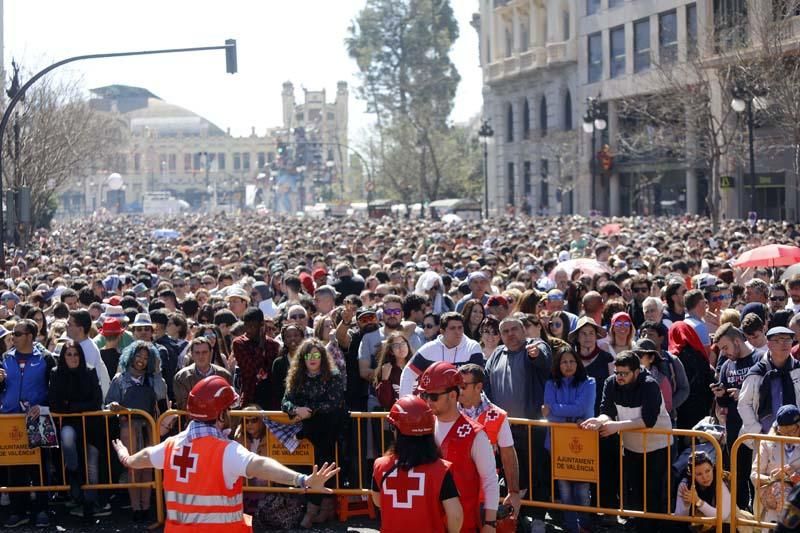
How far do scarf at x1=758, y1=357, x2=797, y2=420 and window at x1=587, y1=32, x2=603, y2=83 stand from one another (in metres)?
50.5

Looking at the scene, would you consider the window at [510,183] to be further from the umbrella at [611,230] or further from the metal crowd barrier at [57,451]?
the metal crowd barrier at [57,451]

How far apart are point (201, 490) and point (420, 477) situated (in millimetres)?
1070

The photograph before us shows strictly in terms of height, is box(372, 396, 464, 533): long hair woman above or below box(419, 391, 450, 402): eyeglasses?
below

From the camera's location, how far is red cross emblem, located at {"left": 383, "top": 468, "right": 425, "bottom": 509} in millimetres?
5750

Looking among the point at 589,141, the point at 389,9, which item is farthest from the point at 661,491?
the point at 389,9

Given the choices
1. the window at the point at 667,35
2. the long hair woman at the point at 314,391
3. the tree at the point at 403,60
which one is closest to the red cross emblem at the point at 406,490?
the long hair woman at the point at 314,391

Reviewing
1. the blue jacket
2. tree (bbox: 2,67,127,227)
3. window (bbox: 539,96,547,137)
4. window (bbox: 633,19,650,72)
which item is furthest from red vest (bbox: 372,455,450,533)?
window (bbox: 539,96,547,137)

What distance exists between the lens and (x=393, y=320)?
1075cm

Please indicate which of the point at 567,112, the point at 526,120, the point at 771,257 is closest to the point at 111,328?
the point at 771,257

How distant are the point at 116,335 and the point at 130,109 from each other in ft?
609

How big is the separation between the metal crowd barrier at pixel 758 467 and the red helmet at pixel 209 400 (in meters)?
3.51

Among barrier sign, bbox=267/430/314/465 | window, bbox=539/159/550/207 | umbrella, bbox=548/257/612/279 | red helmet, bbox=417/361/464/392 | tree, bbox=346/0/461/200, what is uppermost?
tree, bbox=346/0/461/200

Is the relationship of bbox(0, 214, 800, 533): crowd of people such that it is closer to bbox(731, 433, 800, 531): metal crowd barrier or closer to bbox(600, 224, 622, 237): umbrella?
bbox(731, 433, 800, 531): metal crowd barrier

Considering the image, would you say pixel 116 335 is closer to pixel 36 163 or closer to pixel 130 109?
pixel 36 163
